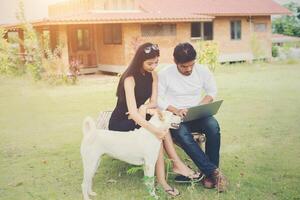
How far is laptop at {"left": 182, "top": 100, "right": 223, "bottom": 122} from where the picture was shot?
3.64 meters

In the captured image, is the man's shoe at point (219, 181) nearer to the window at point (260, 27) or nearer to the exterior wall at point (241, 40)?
the exterior wall at point (241, 40)

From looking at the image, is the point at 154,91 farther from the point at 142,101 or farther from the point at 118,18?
the point at 118,18

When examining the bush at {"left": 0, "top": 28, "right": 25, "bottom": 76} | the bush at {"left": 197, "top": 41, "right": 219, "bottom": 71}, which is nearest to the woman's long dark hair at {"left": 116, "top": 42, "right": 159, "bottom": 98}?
the bush at {"left": 0, "top": 28, "right": 25, "bottom": 76}

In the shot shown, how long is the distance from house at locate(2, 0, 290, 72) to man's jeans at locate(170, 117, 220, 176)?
10.0 metres

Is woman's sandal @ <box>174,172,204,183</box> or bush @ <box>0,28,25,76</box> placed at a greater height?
bush @ <box>0,28,25,76</box>

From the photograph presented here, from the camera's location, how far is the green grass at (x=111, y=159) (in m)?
3.74

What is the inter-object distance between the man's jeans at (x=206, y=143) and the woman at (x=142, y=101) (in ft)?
0.38

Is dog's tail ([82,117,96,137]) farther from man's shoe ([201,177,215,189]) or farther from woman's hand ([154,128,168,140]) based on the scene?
man's shoe ([201,177,215,189])

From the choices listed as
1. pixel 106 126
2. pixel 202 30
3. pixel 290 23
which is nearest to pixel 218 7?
pixel 202 30

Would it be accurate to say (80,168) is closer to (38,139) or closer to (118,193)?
(118,193)

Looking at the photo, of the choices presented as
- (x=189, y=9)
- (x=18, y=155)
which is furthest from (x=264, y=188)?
(x=189, y=9)

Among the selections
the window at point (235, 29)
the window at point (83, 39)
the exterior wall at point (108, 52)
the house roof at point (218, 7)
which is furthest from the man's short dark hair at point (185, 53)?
the window at point (235, 29)

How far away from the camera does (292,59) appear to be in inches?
663

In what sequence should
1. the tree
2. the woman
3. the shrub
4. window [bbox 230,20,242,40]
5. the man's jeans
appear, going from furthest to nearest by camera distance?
window [bbox 230,20,242,40] < the tree < the shrub < the man's jeans < the woman
